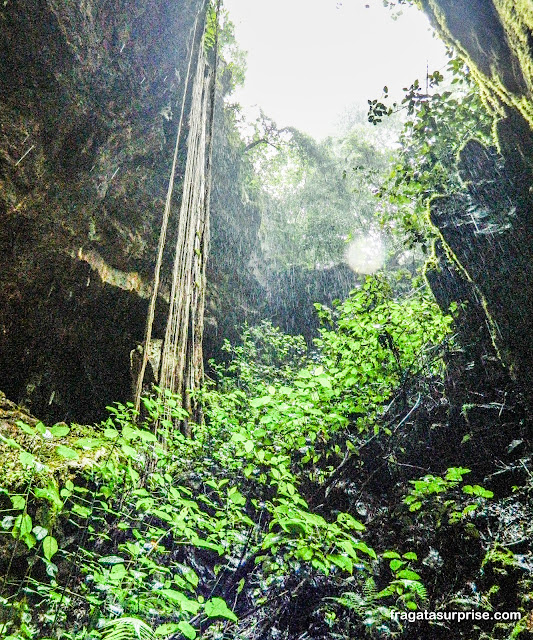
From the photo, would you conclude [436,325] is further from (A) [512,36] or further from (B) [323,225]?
(B) [323,225]

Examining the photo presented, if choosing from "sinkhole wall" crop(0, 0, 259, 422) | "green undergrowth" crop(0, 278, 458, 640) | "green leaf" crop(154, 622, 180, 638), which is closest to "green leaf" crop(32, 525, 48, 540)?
"green undergrowth" crop(0, 278, 458, 640)

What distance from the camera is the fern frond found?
1090mm

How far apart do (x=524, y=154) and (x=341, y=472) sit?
296 cm

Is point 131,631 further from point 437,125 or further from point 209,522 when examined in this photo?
point 437,125

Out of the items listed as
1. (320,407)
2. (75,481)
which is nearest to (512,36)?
(320,407)

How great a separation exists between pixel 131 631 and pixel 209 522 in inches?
34.9

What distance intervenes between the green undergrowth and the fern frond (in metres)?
0.01

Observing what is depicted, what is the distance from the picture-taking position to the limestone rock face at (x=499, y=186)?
6.93 feet

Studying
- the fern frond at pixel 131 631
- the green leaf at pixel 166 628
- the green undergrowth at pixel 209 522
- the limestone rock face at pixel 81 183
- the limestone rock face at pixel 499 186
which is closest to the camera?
the fern frond at pixel 131 631

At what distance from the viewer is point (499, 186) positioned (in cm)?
250

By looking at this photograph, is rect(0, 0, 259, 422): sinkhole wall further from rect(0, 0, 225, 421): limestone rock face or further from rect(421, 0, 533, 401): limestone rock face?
rect(421, 0, 533, 401): limestone rock face

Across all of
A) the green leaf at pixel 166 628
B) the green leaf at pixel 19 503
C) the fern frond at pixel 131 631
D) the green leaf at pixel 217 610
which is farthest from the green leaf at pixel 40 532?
the green leaf at pixel 217 610

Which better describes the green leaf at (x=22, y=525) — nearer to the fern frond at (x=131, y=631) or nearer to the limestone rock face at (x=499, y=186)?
the fern frond at (x=131, y=631)

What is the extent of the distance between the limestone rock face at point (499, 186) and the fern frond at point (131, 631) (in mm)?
2622
